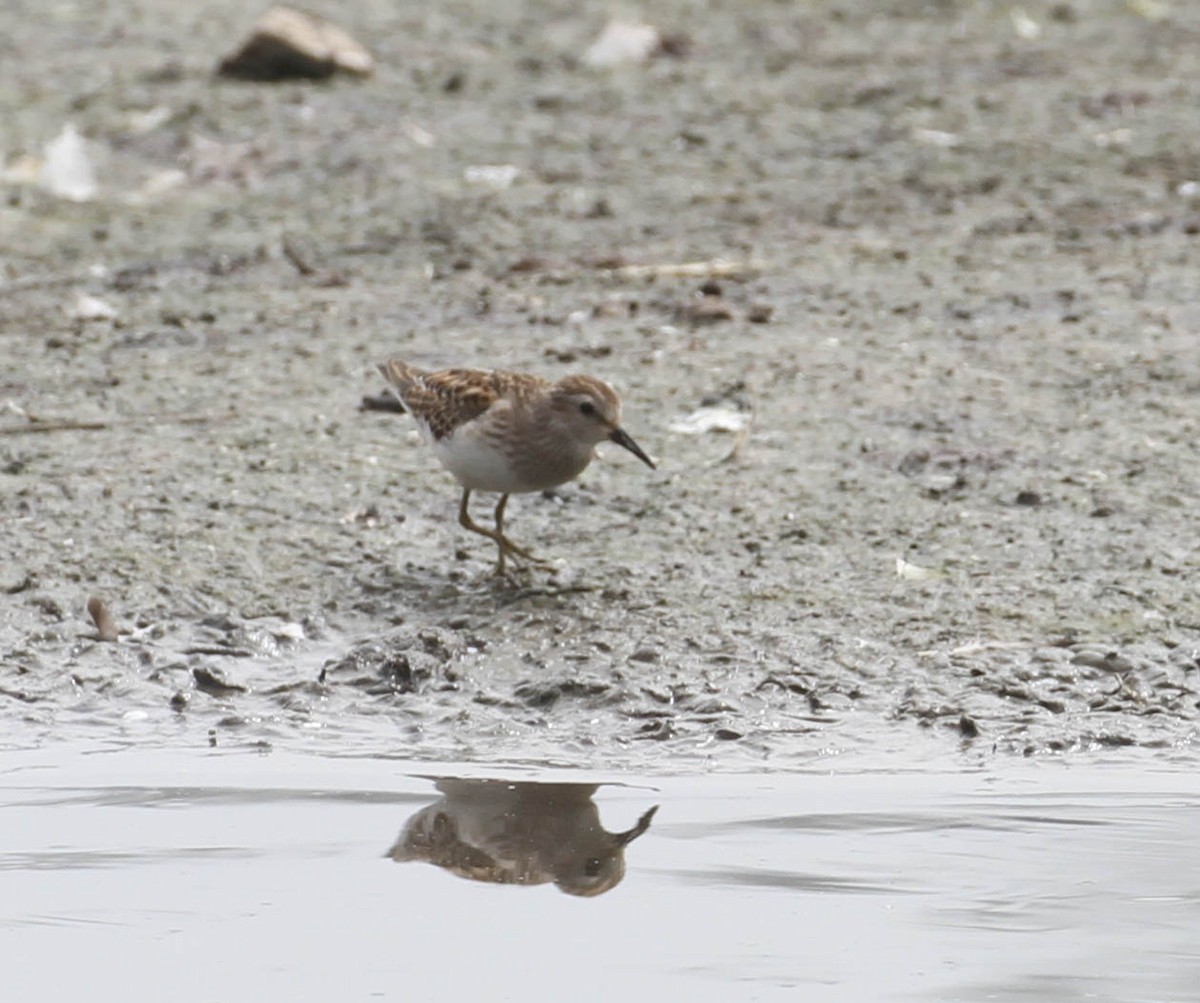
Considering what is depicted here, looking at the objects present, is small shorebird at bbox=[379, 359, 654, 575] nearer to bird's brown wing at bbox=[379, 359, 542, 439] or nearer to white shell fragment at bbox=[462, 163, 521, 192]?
bird's brown wing at bbox=[379, 359, 542, 439]

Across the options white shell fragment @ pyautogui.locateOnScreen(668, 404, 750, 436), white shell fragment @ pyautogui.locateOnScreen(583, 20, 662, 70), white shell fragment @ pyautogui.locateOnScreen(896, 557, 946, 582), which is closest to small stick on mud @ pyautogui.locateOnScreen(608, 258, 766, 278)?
white shell fragment @ pyautogui.locateOnScreen(668, 404, 750, 436)

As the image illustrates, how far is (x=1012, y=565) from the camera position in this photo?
6.91 m

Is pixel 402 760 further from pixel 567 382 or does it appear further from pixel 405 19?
pixel 405 19

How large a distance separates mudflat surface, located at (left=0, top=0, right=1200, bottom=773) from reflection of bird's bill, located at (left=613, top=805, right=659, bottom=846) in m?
0.39

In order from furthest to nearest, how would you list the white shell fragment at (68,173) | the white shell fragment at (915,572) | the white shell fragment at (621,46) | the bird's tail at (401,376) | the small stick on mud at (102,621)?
1. the white shell fragment at (621,46)
2. the white shell fragment at (68,173)
3. the bird's tail at (401,376)
4. the white shell fragment at (915,572)
5. the small stick on mud at (102,621)

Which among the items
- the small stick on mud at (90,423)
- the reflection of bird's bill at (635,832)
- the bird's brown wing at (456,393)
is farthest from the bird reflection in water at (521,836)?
the small stick on mud at (90,423)

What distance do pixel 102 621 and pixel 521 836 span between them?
1.86m

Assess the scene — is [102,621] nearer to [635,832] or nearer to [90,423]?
[90,423]

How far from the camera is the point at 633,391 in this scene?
8.49 metres

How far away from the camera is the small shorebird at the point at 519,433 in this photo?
671cm

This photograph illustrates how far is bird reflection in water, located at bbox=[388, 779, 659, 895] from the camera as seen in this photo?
4.99 meters

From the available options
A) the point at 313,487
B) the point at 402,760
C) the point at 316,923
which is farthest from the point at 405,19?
the point at 316,923

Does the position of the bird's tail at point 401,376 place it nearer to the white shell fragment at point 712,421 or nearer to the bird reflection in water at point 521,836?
the white shell fragment at point 712,421

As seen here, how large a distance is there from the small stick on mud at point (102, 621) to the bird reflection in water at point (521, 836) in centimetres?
145
